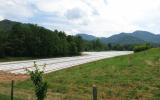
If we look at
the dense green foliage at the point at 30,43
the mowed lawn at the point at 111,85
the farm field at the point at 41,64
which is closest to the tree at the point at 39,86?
the mowed lawn at the point at 111,85

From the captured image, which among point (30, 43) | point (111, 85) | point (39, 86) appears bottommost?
point (111, 85)

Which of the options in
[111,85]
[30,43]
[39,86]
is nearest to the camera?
[39,86]

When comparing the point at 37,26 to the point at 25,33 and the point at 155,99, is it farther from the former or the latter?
the point at 155,99

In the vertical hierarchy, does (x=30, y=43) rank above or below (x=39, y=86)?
→ above

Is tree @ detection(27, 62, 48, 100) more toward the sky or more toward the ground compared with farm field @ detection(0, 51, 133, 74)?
more toward the sky

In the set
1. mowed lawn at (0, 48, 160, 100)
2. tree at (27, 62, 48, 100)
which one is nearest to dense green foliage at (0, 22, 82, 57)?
mowed lawn at (0, 48, 160, 100)

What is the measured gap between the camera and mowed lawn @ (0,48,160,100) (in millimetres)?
20052

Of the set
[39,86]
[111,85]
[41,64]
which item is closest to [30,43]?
[41,64]

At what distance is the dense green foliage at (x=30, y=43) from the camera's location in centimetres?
8769

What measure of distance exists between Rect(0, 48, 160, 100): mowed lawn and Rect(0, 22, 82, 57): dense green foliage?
55.2 m

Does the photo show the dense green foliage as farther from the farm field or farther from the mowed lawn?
the mowed lawn

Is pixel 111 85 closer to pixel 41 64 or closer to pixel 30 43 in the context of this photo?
pixel 41 64

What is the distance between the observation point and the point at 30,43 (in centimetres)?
9356

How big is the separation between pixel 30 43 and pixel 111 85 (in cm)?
7034
